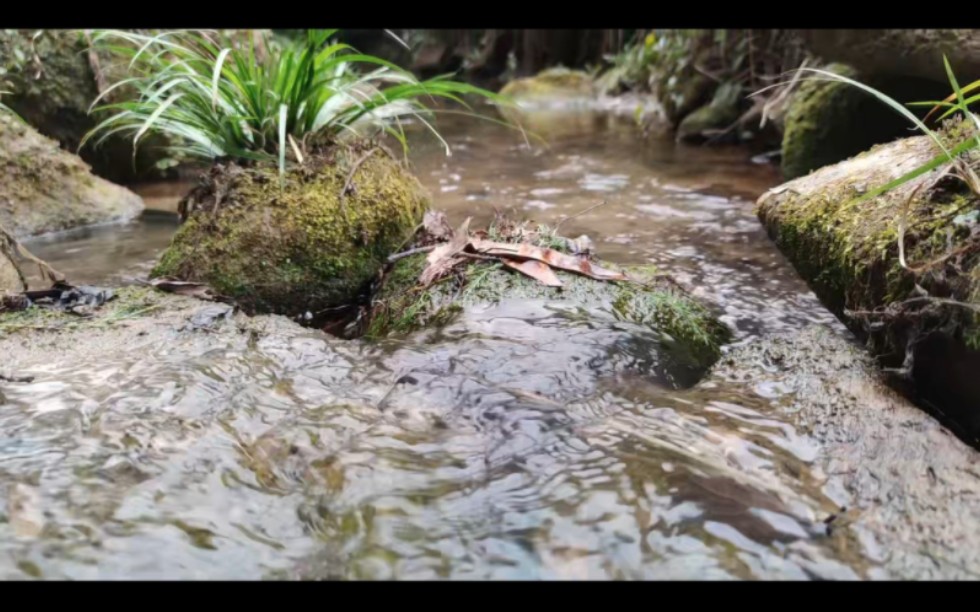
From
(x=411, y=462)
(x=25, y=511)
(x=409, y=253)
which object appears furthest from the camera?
(x=409, y=253)

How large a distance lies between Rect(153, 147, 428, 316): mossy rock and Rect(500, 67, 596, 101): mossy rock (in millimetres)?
9831

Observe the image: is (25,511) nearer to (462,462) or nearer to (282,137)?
(462,462)

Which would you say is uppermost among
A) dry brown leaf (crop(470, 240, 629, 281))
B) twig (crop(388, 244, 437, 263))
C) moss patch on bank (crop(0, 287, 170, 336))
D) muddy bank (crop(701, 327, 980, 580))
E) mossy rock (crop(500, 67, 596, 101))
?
mossy rock (crop(500, 67, 596, 101))

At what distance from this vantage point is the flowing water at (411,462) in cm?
121

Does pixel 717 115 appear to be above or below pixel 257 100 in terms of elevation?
below

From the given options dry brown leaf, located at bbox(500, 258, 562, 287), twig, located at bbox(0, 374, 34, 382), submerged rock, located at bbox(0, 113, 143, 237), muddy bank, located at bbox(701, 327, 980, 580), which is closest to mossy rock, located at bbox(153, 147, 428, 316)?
dry brown leaf, located at bbox(500, 258, 562, 287)

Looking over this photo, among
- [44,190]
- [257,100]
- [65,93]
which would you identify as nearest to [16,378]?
[257,100]

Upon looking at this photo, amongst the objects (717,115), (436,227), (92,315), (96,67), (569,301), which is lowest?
(92,315)

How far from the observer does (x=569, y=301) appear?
232cm

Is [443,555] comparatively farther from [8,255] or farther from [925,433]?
[8,255]

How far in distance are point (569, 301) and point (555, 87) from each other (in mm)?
10992

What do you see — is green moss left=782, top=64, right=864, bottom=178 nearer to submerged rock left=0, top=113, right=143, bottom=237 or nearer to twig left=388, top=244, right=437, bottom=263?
twig left=388, top=244, right=437, bottom=263

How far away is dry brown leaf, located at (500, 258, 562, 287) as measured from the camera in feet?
7.87

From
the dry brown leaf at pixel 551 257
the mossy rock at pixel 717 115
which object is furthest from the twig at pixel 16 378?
the mossy rock at pixel 717 115
